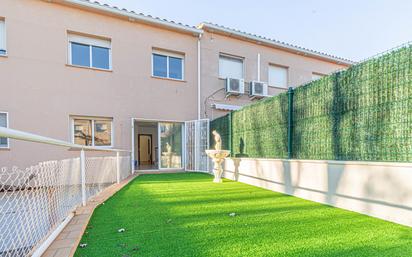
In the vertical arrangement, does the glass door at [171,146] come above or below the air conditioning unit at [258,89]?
below

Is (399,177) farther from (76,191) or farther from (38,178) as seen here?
(76,191)

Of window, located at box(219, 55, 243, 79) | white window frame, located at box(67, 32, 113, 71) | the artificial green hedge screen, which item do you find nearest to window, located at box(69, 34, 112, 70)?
white window frame, located at box(67, 32, 113, 71)

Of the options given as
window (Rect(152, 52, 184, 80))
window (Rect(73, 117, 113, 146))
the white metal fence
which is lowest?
the white metal fence

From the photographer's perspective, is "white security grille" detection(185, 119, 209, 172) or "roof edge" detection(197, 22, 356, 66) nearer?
"white security grille" detection(185, 119, 209, 172)

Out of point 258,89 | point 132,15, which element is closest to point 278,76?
point 258,89

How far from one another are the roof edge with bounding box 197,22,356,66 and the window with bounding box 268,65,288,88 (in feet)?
3.78

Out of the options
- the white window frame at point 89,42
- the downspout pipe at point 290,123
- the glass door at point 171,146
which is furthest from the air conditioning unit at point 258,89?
the white window frame at point 89,42

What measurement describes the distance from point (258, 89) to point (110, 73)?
737 cm

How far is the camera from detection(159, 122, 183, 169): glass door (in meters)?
10.8

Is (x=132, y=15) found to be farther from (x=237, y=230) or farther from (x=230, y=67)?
(x=237, y=230)

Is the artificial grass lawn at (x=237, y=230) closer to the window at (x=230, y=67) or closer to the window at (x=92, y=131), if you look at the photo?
the window at (x=92, y=131)

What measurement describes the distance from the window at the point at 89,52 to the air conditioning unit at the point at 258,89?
701 cm

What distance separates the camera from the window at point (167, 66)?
10.6 metres

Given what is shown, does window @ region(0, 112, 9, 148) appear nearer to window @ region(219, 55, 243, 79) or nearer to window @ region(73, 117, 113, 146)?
window @ region(73, 117, 113, 146)
